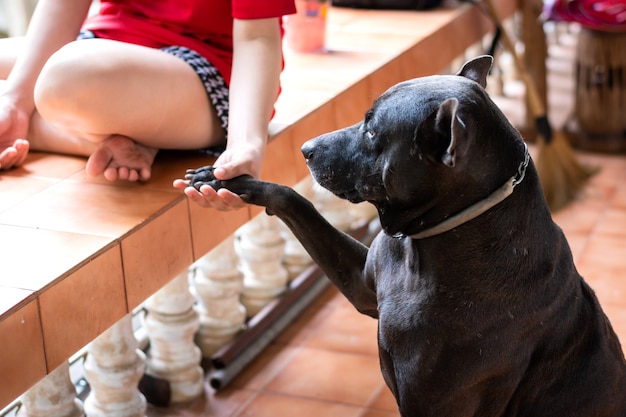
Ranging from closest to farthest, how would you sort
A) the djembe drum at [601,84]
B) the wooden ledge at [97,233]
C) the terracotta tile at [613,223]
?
the wooden ledge at [97,233], the terracotta tile at [613,223], the djembe drum at [601,84]

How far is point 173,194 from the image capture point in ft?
5.81

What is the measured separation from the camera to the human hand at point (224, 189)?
1488mm

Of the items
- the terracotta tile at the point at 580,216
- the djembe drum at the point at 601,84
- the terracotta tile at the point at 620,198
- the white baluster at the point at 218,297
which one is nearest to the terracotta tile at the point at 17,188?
the white baluster at the point at 218,297

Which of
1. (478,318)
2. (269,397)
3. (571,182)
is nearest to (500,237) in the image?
(478,318)

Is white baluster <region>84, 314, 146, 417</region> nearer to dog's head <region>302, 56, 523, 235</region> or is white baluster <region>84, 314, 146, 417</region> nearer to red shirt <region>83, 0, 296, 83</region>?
red shirt <region>83, 0, 296, 83</region>

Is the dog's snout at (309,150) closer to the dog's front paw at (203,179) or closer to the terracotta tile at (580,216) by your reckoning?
the dog's front paw at (203,179)

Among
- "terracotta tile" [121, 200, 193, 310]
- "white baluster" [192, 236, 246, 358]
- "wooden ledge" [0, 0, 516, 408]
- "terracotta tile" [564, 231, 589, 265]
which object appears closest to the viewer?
"wooden ledge" [0, 0, 516, 408]

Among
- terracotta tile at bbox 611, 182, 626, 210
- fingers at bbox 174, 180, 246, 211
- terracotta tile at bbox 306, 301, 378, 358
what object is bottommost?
terracotta tile at bbox 611, 182, 626, 210

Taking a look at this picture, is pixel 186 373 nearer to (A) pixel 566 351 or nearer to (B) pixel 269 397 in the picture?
(B) pixel 269 397

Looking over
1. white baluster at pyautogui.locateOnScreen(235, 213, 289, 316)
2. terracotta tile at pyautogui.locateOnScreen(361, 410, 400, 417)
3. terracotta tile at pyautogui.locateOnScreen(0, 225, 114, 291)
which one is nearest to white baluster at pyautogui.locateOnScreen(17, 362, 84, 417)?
terracotta tile at pyautogui.locateOnScreen(0, 225, 114, 291)

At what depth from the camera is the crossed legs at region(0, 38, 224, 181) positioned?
5.56 feet

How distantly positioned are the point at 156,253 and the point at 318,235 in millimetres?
368

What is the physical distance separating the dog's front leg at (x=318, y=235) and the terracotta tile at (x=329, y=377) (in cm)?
60

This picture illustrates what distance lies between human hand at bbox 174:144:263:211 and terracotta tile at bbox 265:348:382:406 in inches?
25.2
